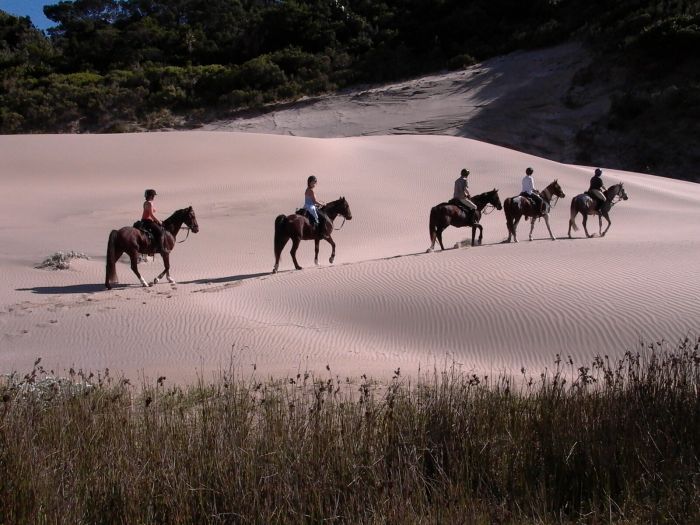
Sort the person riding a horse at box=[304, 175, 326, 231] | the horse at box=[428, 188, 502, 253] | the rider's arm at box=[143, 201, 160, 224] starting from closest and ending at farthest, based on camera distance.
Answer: the rider's arm at box=[143, 201, 160, 224] → the person riding a horse at box=[304, 175, 326, 231] → the horse at box=[428, 188, 502, 253]

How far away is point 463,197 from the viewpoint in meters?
19.9

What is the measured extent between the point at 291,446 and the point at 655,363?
3621mm

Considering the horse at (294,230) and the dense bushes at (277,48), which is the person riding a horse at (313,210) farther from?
the dense bushes at (277,48)

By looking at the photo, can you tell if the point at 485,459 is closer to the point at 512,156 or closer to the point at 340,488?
the point at 340,488

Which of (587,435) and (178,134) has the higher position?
(178,134)

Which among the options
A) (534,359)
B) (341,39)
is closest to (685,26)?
(341,39)

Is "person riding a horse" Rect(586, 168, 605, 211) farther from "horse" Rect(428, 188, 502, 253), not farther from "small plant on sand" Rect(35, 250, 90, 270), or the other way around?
"small plant on sand" Rect(35, 250, 90, 270)

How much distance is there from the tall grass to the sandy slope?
226 cm

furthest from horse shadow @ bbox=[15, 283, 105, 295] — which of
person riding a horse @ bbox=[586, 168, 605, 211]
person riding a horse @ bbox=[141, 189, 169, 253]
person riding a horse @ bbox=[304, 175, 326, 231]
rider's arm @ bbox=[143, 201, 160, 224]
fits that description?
person riding a horse @ bbox=[586, 168, 605, 211]

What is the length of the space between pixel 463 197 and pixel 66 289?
1017cm

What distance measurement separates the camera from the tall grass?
498 centimetres

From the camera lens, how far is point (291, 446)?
561 cm

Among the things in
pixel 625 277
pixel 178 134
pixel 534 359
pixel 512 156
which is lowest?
pixel 534 359

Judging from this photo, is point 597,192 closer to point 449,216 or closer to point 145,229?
point 449,216
